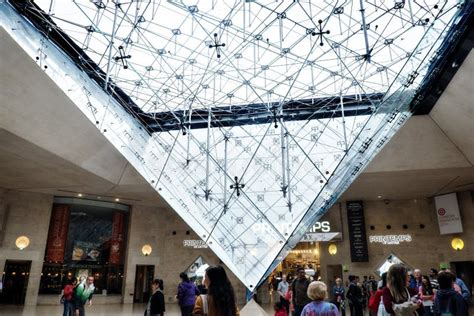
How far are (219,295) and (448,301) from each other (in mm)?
2783

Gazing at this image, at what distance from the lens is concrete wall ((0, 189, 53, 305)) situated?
53.9 feet

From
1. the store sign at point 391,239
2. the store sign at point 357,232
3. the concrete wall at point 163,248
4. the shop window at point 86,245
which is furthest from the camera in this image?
the concrete wall at point 163,248

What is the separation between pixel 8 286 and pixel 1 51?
12987 millimetres

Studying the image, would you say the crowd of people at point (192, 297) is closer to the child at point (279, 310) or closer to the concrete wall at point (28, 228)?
the child at point (279, 310)

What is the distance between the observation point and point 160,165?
13.3 m

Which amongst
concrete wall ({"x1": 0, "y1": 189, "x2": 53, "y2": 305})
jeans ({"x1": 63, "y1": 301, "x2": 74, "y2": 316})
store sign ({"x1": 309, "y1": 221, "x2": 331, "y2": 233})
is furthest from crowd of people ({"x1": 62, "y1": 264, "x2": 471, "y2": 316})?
concrete wall ({"x1": 0, "y1": 189, "x2": 53, "y2": 305})

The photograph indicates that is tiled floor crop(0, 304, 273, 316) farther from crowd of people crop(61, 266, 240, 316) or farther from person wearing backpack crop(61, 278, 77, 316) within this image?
crowd of people crop(61, 266, 240, 316)

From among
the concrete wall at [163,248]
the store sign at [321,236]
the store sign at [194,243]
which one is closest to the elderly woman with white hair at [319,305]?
the store sign at [321,236]

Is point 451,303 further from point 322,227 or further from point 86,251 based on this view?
point 86,251

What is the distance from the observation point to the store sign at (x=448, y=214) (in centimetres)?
1683

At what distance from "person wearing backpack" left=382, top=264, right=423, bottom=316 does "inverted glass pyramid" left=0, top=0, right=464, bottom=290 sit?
19.2ft

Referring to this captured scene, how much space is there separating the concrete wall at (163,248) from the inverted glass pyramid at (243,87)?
21.0 feet

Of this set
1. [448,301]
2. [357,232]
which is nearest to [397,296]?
[448,301]

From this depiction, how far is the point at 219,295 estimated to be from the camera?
2.54 m
